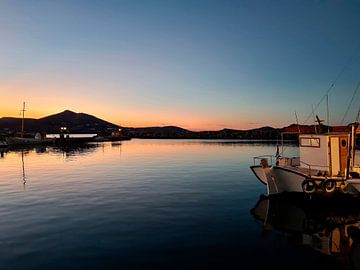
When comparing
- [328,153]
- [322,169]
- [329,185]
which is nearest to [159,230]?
[329,185]

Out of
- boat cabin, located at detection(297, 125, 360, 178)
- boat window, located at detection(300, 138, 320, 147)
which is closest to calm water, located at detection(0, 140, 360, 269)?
boat cabin, located at detection(297, 125, 360, 178)

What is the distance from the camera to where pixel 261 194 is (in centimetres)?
2273

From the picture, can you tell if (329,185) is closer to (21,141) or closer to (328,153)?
(328,153)

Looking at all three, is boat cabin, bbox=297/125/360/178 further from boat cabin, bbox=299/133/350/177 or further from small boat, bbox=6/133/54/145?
small boat, bbox=6/133/54/145

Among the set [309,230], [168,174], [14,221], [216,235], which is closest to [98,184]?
[168,174]

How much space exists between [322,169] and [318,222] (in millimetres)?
6530

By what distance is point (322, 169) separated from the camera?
2088 centimetres

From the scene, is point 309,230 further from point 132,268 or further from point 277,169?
point 132,268

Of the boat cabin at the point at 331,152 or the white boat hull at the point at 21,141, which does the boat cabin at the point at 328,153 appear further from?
the white boat hull at the point at 21,141

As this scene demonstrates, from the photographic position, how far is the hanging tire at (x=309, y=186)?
18447mm

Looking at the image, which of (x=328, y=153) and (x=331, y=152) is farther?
(x=328, y=153)

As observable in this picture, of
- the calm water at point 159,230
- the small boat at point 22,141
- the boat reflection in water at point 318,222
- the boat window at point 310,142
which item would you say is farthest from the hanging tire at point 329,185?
the small boat at point 22,141

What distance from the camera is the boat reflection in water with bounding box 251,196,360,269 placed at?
11.6 metres

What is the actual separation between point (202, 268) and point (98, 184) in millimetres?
19168
